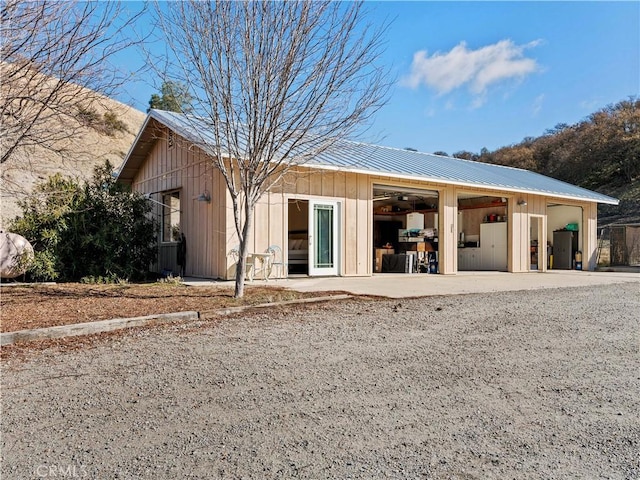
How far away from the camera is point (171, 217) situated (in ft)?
45.5

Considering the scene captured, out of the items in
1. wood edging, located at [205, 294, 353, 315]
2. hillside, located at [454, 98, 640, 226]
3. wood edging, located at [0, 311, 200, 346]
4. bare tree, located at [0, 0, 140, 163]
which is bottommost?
wood edging, located at [0, 311, 200, 346]

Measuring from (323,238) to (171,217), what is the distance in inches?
197

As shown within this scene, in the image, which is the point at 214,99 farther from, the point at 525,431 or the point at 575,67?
the point at 575,67

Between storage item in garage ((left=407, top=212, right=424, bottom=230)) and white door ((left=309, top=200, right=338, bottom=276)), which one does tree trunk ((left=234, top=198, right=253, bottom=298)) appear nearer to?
white door ((left=309, top=200, right=338, bottom=276))

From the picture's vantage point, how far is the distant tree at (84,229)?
10.4 m

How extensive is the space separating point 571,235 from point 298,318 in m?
17.1

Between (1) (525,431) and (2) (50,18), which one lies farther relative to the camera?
(2) (50,18)

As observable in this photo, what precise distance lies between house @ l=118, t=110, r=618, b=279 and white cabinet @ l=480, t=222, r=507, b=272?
41 millimetres

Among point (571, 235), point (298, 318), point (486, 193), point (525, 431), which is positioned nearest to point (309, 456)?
point (525, 431)

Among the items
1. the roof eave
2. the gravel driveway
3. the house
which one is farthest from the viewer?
the roof eave

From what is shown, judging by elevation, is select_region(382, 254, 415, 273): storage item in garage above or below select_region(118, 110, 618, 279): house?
below

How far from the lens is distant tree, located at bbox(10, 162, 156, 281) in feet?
34.2

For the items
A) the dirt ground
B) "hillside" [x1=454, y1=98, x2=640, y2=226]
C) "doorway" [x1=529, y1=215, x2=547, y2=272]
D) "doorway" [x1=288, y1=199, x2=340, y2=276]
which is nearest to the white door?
"doorway" [x1=288, y1=199, x2=340, y2=276]

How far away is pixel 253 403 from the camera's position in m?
3.02
